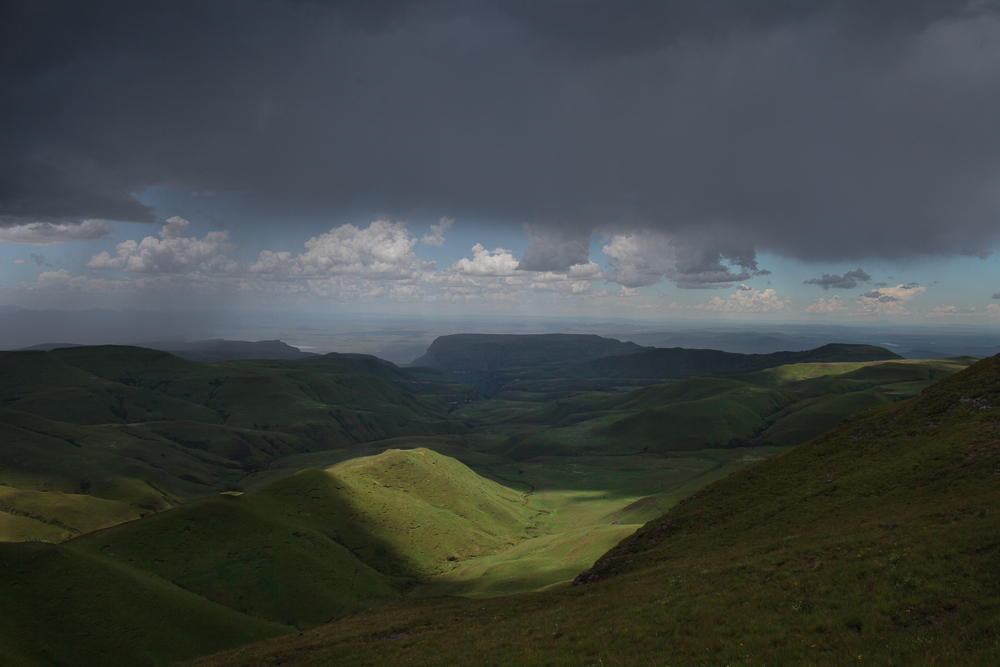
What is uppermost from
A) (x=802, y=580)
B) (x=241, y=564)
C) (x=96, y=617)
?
(x=802, y=580)

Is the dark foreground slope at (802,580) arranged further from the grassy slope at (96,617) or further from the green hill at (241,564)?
the green hill at (241,564)

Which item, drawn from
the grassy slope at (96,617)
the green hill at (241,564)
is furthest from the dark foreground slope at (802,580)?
the green hill at (241,564)

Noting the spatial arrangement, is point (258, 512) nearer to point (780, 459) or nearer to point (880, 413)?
point (780, 459)

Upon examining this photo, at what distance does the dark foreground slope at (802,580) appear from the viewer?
15578 millimetres

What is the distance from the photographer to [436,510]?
141 m

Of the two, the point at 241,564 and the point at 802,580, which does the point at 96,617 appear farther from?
the point at 802,580

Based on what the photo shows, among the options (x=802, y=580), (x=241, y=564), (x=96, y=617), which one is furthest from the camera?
(x=241, y=564)

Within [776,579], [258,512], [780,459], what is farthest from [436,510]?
[776,579]

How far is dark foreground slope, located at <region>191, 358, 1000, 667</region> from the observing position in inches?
613

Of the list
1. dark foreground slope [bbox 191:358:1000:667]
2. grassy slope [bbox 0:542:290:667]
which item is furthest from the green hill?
dark foreground slope [bbox 191:358:1000:667]

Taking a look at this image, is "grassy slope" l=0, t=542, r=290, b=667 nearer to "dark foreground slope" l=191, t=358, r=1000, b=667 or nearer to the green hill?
the green hill

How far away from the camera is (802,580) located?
2175 cm

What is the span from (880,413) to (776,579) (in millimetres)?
42360

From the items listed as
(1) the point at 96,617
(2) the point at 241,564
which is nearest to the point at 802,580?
(1) the point at 96,617
